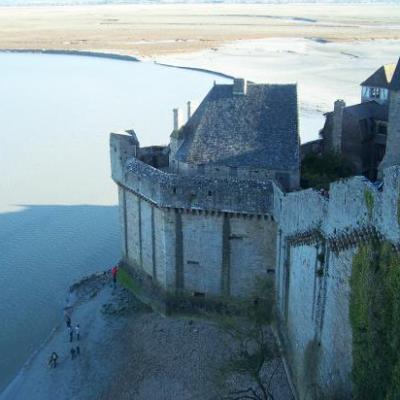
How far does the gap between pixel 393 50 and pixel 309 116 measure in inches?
2349

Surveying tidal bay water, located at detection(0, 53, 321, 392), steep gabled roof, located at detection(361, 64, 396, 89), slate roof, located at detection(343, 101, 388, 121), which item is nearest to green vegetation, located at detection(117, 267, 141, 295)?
tidal bay water, located at detection(0, 53, 321, 392)

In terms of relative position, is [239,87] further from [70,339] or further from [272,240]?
[70,339]

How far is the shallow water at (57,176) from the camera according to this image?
1240 inches

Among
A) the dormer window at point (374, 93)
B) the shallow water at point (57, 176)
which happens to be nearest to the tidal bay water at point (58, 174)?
the shallow water at point (57, 176)

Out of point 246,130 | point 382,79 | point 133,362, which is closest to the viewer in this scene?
point 133,362

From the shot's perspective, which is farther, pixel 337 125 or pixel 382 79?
pixel 382 79

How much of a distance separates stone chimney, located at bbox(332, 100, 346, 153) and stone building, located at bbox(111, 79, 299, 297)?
12.8ft

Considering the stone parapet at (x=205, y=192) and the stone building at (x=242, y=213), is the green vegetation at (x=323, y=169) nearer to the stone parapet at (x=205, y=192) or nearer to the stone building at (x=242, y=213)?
the stone building at (x=242, y=213)

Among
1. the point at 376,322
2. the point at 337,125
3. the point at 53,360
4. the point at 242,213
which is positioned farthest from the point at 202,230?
the point at 376,322

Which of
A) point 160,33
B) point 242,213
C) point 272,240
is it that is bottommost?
point 160,33

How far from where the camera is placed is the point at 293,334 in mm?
22688

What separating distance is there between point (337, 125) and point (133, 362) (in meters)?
14.3

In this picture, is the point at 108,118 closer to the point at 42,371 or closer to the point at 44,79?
the point at 44,79

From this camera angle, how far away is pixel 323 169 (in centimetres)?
2872
